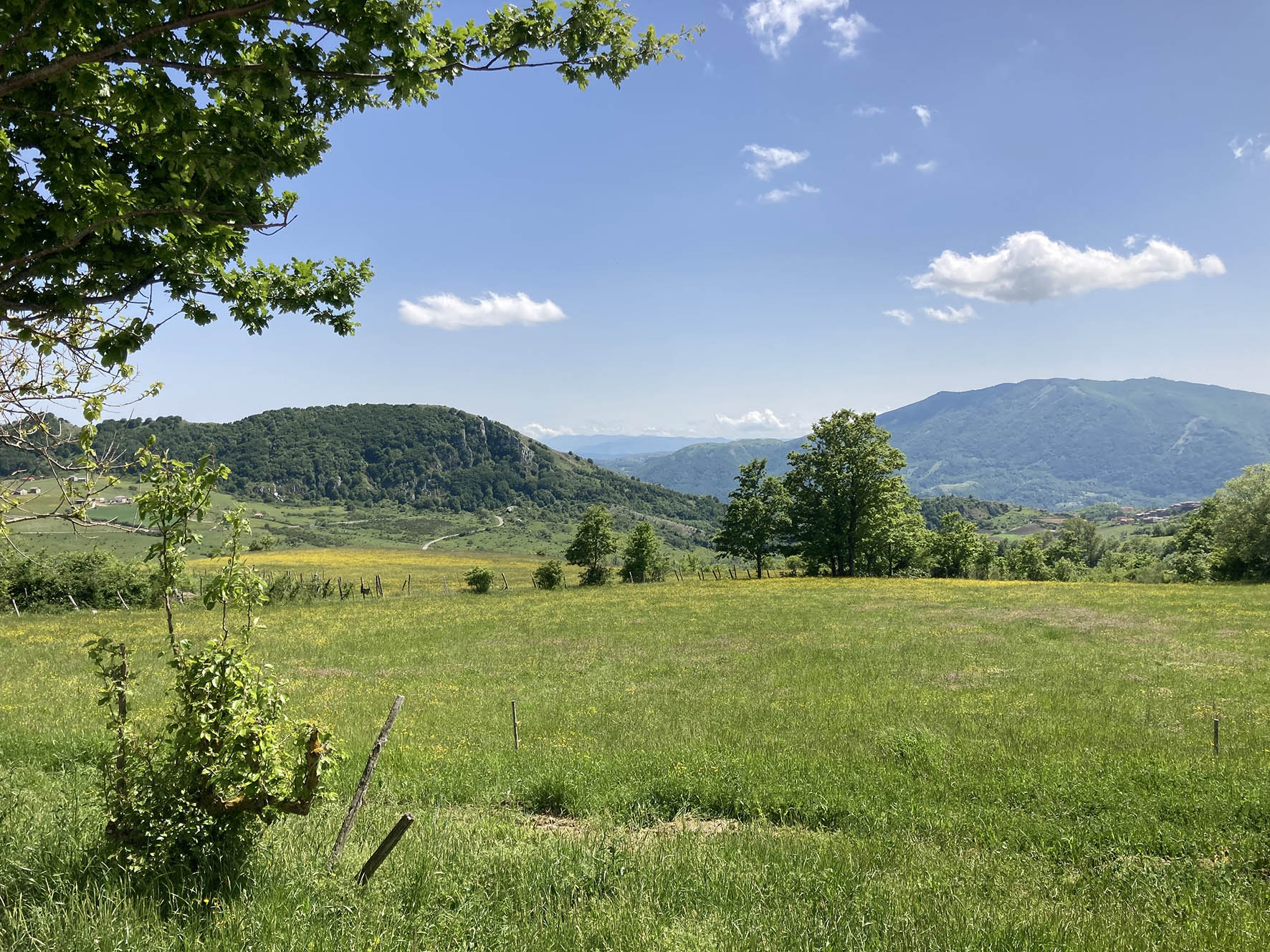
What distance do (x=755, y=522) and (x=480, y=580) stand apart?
99.5ft

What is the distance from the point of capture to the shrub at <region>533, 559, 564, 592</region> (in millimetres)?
53750

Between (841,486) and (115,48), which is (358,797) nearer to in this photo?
(115,48)

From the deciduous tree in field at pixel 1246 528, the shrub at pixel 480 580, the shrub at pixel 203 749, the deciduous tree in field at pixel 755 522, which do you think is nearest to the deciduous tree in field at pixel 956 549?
the deciduous tree in field at pixel 755 522

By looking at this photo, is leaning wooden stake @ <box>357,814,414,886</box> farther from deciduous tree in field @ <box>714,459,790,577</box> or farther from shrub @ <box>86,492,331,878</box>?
deciduous tree in field @ <box>714,459,790,577</box>

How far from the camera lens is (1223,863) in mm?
7211

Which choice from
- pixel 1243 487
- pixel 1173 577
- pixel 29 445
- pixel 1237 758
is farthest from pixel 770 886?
pixel 1173 577

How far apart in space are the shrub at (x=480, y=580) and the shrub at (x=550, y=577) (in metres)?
4.65

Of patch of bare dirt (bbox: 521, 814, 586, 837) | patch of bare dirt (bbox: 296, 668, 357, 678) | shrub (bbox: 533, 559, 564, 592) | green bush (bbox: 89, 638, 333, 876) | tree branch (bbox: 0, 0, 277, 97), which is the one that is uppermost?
tree branch (bbox: 0, 0, 277, 97)

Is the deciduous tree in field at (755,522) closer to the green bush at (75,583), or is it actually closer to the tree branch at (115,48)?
the green bush at (75,583)

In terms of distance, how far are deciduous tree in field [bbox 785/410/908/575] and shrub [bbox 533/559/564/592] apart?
1035 inches

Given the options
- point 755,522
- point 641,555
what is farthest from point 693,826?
point 755,522

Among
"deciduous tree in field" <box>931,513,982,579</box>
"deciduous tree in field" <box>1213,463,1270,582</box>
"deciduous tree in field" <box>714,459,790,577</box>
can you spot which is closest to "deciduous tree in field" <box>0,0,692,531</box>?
"deciduous tree in field" <box>714,459,790,577</box>

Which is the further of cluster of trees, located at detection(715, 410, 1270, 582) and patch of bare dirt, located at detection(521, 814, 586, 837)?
cluster of trees, located at detection(715, 410, 1270, 582)

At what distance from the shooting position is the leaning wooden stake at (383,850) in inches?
197
